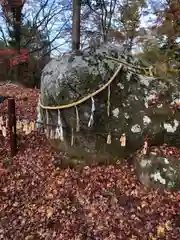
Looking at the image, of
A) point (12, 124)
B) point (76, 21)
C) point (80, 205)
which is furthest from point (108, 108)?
point (76, 21)

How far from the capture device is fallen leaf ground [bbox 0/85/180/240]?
3.13 m

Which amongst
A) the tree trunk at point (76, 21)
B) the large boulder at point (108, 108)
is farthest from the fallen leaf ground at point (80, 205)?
the tree trunk at point (76, 21)

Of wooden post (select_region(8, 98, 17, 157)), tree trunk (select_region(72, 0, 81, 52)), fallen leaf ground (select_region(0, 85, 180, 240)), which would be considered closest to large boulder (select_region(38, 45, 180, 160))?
fallen leaf ground (select_region(0, 85, 180, 240))

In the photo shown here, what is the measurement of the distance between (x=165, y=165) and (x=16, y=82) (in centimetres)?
1056

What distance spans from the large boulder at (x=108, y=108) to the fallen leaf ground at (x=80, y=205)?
1.64 feet

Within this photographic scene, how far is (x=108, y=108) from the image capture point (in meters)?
4.23

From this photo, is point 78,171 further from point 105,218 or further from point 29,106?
point 29,106

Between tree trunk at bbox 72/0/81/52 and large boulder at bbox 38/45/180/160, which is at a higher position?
tree trunk at bbox 72/0/81/52

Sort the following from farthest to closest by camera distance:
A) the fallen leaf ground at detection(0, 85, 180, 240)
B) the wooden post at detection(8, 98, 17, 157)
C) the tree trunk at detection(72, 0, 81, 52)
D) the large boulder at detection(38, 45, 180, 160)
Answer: the tree trunk at detection(72, 0, 81, 52), the wooden post at detection(8, 98, 17, 157), the large boulder at detection(38, 45, 180, 160), the fallen leaf ground at detection(0, 85, 180, 240)

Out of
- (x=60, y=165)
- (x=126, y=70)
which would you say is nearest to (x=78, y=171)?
(x=60, y=165)

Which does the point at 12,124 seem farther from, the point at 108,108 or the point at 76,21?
the point at 76,21

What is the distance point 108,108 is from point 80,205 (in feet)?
5.88

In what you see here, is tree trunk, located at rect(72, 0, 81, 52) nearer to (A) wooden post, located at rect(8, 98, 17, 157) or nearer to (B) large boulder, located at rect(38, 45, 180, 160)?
(B) large boulder, located at rect(38, 45, 180, 160)

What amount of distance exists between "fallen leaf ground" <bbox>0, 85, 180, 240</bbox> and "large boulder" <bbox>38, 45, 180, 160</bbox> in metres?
0.50
